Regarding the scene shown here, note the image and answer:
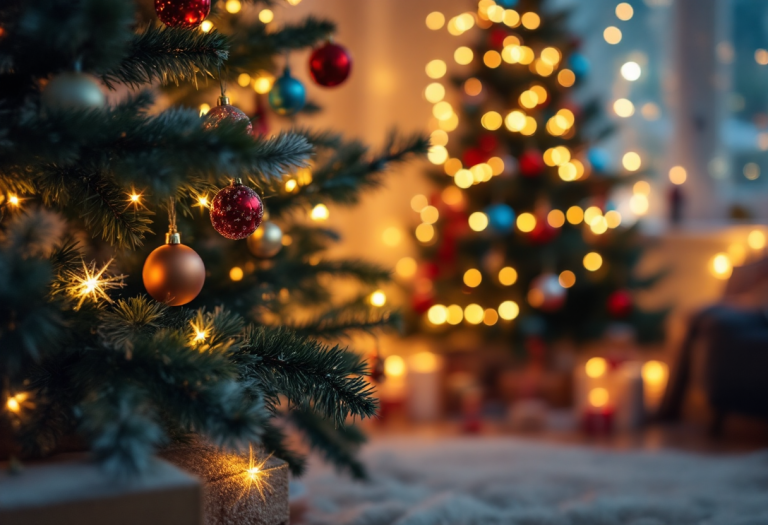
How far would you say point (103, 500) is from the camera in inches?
23.9

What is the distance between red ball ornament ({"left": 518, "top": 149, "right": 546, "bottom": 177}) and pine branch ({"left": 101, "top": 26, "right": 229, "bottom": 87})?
190 centimetres

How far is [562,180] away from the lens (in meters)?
2.69

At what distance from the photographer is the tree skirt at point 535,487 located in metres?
1.36

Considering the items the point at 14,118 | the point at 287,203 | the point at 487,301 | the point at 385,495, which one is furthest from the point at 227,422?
the point at 487,301

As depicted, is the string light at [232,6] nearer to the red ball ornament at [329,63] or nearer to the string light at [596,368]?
the red ball ornament at [329,63]

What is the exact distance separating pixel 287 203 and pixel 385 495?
2.46 ft

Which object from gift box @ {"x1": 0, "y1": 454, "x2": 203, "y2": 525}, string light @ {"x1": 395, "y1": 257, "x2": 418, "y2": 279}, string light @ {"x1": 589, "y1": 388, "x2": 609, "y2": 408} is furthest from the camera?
string light @ {"x1": 395, "y1": 257, "x2": 418, "y2": 279}

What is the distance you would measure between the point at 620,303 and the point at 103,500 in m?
2.23

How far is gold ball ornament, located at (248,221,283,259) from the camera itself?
1.19 m

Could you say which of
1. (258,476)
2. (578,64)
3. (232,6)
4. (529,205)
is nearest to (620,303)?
(529,205)

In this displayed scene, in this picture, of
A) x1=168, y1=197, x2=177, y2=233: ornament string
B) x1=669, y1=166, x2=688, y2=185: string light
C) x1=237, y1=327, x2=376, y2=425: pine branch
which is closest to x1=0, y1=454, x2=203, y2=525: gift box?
x1=237, y1=327, x2=376, y2=425: pine branch

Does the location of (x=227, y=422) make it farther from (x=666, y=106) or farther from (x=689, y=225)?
(x=666, y=106)

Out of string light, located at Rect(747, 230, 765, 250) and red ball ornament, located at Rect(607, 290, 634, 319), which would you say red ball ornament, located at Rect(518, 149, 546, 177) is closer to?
red ball ornament, located at Rect(607, 290, 634, 319)

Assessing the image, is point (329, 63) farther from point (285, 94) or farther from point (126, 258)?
point (126, 258)
